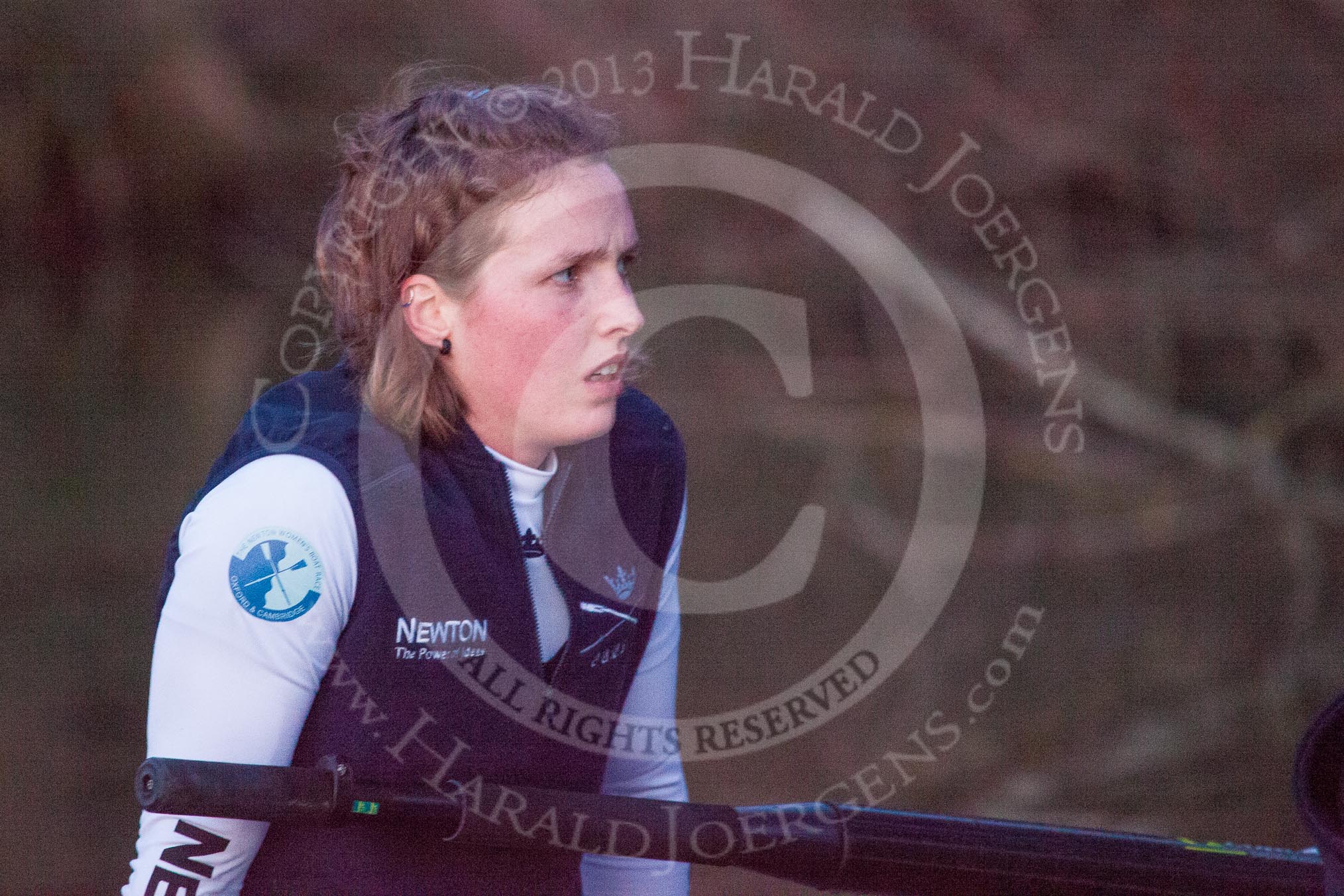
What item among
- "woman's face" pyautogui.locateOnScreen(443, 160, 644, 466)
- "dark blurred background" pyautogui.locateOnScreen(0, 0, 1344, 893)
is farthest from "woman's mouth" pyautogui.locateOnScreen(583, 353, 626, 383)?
"dark blurred background" pyautogui.locateOnScreen(0, 0, 1344, 893)

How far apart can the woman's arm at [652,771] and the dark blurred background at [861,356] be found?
186 centimetres

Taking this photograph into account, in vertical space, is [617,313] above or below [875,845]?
above

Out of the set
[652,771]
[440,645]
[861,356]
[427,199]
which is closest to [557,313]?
[427,199]

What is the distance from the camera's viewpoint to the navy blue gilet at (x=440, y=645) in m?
1.18

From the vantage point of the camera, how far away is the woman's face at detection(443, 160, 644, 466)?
123 cm

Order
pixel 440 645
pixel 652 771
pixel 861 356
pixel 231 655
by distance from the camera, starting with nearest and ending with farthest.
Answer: pixel 231 655 < pixel 440 645 < pixel 652 771 < pixel 861 356

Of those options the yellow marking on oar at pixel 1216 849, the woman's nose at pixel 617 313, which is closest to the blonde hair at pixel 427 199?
the woman's nose at pixel 617 313

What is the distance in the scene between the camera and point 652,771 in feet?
4.87

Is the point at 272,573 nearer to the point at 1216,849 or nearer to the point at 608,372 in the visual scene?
the point at 608,372

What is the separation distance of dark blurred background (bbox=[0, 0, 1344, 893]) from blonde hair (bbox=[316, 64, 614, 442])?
189cm

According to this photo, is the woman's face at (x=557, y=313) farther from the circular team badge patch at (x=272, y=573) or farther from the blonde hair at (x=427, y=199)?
the circular team badge patch at (x=272, y=573)

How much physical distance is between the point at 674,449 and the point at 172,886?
2.26 ft

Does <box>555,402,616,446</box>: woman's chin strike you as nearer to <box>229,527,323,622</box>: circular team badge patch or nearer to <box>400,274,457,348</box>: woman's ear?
<box>400,274,457,348</box>: woman's ear

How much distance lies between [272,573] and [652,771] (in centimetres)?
55
